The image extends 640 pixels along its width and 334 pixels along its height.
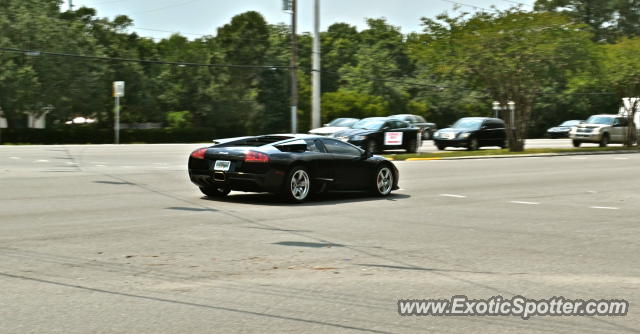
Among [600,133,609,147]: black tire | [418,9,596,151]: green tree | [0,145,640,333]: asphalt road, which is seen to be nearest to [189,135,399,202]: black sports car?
[0,145,640,333]: asphalt road

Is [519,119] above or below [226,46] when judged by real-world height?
below

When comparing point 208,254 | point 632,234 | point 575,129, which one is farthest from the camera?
point 575,129

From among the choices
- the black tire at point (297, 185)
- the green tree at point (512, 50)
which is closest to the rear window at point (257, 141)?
the black tire at point (297, 185)

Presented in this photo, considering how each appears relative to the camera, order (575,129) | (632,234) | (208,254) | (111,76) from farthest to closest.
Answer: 1. (111,76)
2. (575,129)
3. (632,234)
4. (208,254)

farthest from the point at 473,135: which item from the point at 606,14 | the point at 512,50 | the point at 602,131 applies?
the point at 606,14

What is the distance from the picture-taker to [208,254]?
884 centimetres

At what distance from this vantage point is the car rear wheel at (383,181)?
16.0 m

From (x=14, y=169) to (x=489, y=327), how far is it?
17646 millimetres

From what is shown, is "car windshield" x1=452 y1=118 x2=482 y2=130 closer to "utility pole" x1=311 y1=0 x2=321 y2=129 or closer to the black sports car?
"utility pole" x1=311 y1=0 x2=321 y2=129

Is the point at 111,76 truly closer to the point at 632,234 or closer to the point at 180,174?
the point at 180,174

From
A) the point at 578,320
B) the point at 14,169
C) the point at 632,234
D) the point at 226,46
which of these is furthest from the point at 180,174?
the point at 226,46

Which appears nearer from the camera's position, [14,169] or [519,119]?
[14,169]

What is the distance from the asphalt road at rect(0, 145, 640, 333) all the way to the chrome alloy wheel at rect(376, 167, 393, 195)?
424 millimetres

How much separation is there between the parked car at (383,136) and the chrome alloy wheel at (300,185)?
18895 mm
